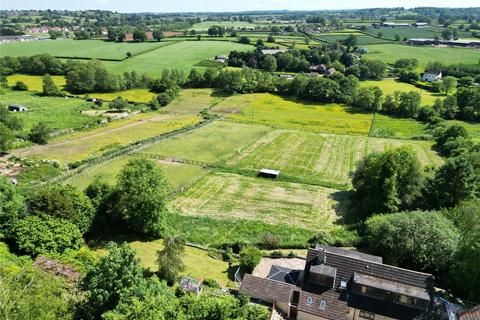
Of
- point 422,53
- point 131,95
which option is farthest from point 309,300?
point 422,53

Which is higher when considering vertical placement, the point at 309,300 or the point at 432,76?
the point at 432,76

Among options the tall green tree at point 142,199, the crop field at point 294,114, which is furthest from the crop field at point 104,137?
the tall green tree at point 142,199

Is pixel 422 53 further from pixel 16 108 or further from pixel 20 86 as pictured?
pixel 16 108

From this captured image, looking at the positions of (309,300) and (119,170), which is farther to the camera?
(119,170)

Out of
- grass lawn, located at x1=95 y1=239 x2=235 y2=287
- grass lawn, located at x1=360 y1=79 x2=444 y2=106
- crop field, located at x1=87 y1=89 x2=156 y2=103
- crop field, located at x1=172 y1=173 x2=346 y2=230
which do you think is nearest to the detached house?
grass lawn, located at x1=95 y1=239 x2=235 y2=287

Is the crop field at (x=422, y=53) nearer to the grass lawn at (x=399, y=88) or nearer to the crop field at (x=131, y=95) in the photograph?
the grass lawn at (x=399, y=88)
